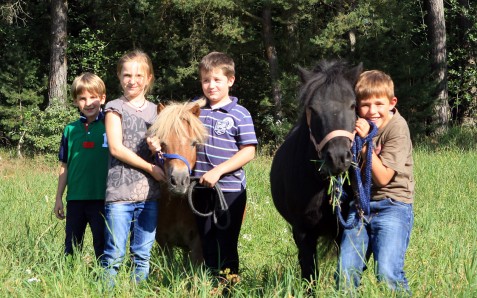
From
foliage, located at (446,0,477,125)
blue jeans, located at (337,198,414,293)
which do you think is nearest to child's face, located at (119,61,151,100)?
blue jeans, located at (337,198,414,293)

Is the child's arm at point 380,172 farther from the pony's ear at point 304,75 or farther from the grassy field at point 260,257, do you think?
the pony's ear at point 304,75

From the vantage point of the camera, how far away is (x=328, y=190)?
14.1 feet

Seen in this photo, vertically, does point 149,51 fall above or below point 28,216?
above

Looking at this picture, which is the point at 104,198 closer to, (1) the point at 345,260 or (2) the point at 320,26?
(1) the point at 345,260

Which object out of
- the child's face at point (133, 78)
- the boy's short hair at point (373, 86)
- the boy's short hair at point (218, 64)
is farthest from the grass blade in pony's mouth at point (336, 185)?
the child's face at point (133, 78)

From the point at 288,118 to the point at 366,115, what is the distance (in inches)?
633

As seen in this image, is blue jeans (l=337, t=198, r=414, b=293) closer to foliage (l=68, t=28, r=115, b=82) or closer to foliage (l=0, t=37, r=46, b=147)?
foliage (l=0, t=37, r=46, b=147)

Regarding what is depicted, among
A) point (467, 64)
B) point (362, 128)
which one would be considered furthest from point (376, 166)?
point (467, 64)

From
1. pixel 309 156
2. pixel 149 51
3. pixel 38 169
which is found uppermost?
pixel 149 51

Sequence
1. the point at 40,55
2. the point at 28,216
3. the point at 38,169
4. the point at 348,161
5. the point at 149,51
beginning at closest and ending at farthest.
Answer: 1. the point at 348,161
2. the point at 28,216
3. the point at 38,169
4. the point at 149,51
5. the point at 40,55

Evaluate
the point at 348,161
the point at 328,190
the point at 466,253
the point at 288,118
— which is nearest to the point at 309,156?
the point at 328,190

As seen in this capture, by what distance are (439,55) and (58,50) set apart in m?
12.1

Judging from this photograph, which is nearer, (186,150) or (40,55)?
(186,150)

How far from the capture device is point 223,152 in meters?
4.95
